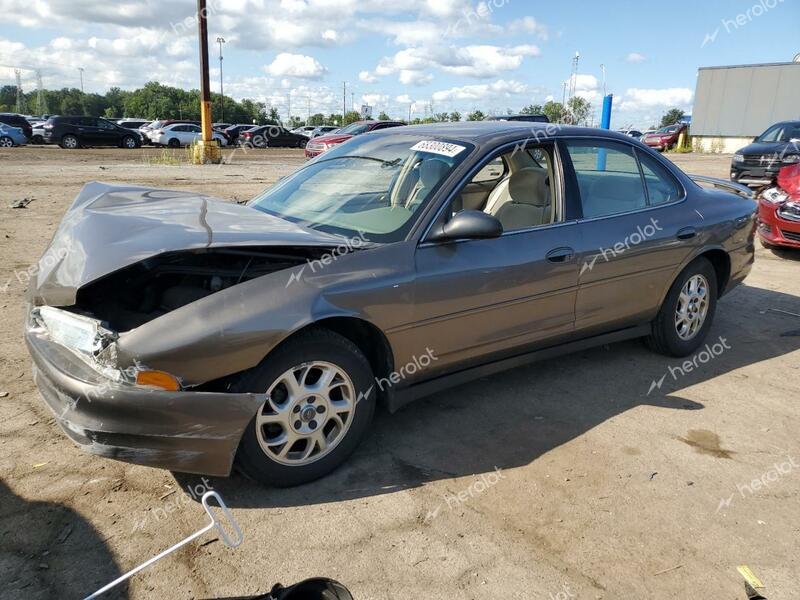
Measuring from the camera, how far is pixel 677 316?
4652mm

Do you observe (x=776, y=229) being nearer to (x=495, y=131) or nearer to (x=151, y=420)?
(x=495, y=131)

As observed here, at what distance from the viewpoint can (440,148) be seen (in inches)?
146

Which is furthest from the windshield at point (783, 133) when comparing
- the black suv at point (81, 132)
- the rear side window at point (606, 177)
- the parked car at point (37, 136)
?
the parked car at point (37, 136)

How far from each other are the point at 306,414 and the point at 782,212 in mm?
7665

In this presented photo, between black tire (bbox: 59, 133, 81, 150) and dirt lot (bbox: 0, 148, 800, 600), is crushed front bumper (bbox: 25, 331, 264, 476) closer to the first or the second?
dirt lot (bbox: 0, 148, 800, 600)

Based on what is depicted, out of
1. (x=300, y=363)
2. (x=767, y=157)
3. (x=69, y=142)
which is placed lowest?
(x=69, y=142)

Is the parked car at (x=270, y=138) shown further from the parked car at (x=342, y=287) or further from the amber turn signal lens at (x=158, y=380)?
the amber turn signal lens at (x=158, y=380)

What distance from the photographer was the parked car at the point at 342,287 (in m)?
2.60

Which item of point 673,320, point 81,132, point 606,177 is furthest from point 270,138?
point 673,320

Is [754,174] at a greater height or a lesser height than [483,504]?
greater

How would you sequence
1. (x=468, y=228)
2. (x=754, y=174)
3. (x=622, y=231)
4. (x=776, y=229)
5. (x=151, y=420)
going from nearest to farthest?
(x=151, y=420)
(x=468, y=228)
(x=622, y=231)
(x=776, y=229)
(x=754, y=174)

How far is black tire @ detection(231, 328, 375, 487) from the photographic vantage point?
2.75m

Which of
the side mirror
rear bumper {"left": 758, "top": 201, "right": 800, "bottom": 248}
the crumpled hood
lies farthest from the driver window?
rear bumper {"left": 758, "top": 201, "right": 800, "bottom": 248}

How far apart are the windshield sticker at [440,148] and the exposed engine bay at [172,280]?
1079 millimetres
